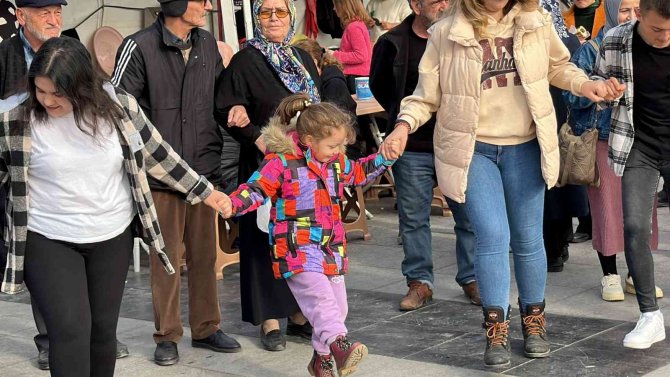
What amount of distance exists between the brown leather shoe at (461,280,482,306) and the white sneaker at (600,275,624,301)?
725 mm

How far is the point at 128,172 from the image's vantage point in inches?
183

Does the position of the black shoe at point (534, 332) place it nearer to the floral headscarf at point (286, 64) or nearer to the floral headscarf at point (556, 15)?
the floral headscarf at point (286, 64)

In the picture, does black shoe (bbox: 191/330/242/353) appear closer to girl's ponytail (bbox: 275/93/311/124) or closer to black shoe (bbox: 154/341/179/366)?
black shoe (bbox: 154/341/179/366)

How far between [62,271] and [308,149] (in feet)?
4.48

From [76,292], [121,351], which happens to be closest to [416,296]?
[121,351]

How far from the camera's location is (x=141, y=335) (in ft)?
21.6

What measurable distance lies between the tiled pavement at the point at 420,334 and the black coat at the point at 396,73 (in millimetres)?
978

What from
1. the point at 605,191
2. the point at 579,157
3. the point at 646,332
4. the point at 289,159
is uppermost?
the point at 289,159

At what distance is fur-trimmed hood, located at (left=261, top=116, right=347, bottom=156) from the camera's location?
17.3ft

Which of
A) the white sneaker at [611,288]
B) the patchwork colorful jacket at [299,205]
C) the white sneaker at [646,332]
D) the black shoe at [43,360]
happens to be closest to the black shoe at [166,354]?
the black shoe at [43,360]

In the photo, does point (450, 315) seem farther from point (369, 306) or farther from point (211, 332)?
point (211, 332)

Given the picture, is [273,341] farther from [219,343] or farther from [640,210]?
[640,210]

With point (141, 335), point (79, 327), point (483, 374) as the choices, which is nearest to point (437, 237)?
point (141, 335)

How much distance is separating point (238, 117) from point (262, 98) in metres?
0.27
